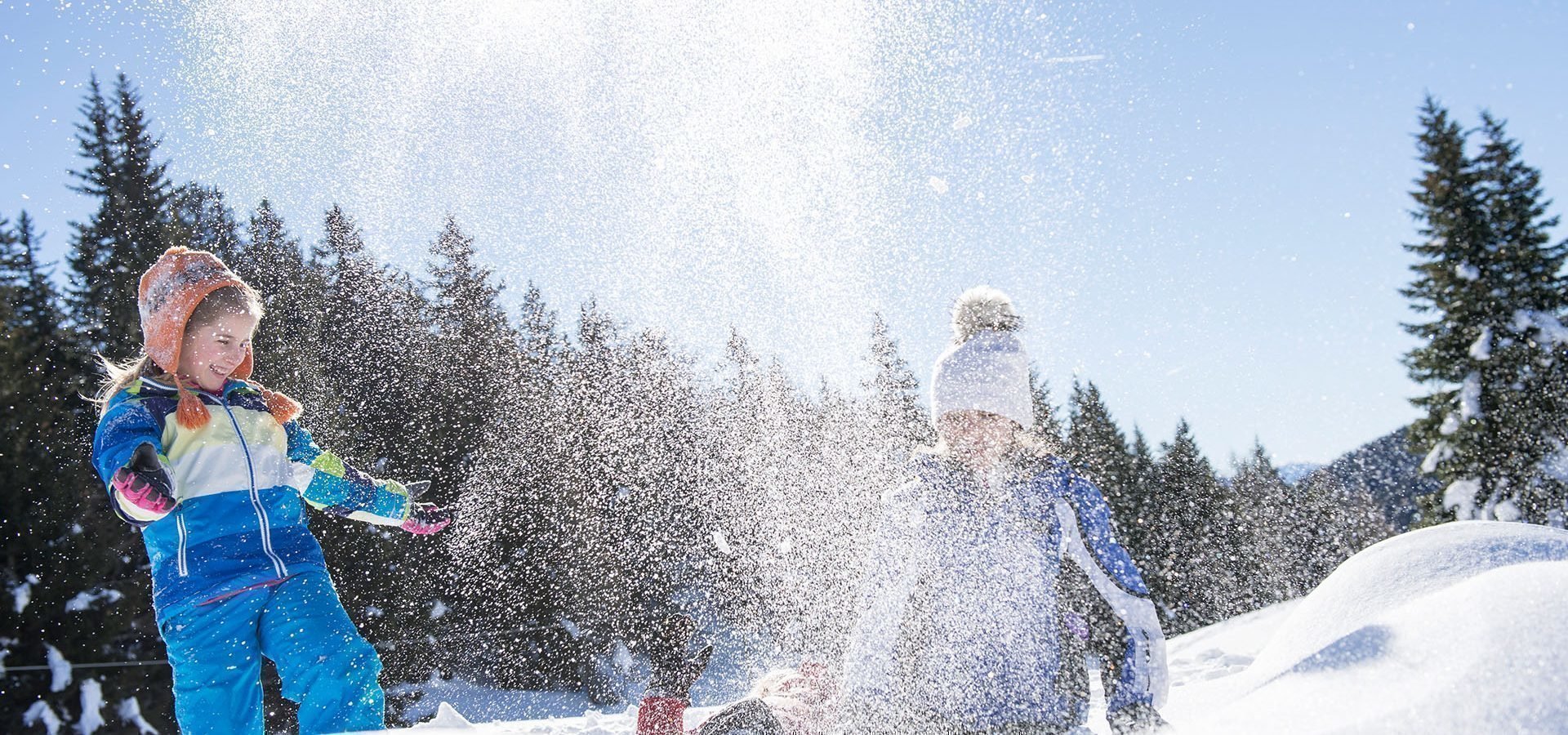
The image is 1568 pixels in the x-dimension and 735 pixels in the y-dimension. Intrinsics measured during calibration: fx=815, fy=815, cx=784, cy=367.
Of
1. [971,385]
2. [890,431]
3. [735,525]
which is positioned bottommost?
[971,385]

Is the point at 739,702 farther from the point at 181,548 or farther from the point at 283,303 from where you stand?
the point at 283,303

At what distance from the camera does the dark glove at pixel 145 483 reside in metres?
2.68

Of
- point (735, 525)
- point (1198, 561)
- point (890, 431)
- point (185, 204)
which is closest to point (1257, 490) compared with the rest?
point (1198, 561)

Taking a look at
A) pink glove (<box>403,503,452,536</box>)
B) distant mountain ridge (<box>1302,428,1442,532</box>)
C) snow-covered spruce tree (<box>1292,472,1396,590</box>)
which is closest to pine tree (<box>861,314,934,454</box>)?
pink glove (<box>403,503,452,536</box>)

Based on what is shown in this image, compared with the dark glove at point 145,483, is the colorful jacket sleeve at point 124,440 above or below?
above

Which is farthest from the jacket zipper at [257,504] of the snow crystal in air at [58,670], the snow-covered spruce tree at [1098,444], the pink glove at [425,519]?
the snow-covered spruce tree at [1098,444]

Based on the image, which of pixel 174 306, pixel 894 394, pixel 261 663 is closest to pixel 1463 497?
pixel 894 394

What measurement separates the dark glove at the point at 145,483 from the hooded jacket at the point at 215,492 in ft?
0.10

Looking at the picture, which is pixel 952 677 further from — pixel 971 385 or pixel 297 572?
pixel 297 572

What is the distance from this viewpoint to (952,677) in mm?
2428

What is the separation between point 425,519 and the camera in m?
3.67

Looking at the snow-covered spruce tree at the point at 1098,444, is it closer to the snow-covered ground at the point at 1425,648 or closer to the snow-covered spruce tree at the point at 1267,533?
the snow-covered spruce tree at the point at 1267,533

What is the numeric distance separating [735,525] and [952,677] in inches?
734

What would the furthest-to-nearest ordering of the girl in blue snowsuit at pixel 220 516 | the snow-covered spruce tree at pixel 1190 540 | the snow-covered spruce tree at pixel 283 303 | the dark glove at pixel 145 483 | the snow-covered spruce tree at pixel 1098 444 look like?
the snow-covered spruce tree at pixel 1190 540, the snow-covered spruce tree at pixel 1098 444, the snow-covered spruce tree at pixel 283 303, the girl in blue snowsuit at pixel 220 516, the dark glove at pixel 145 483
